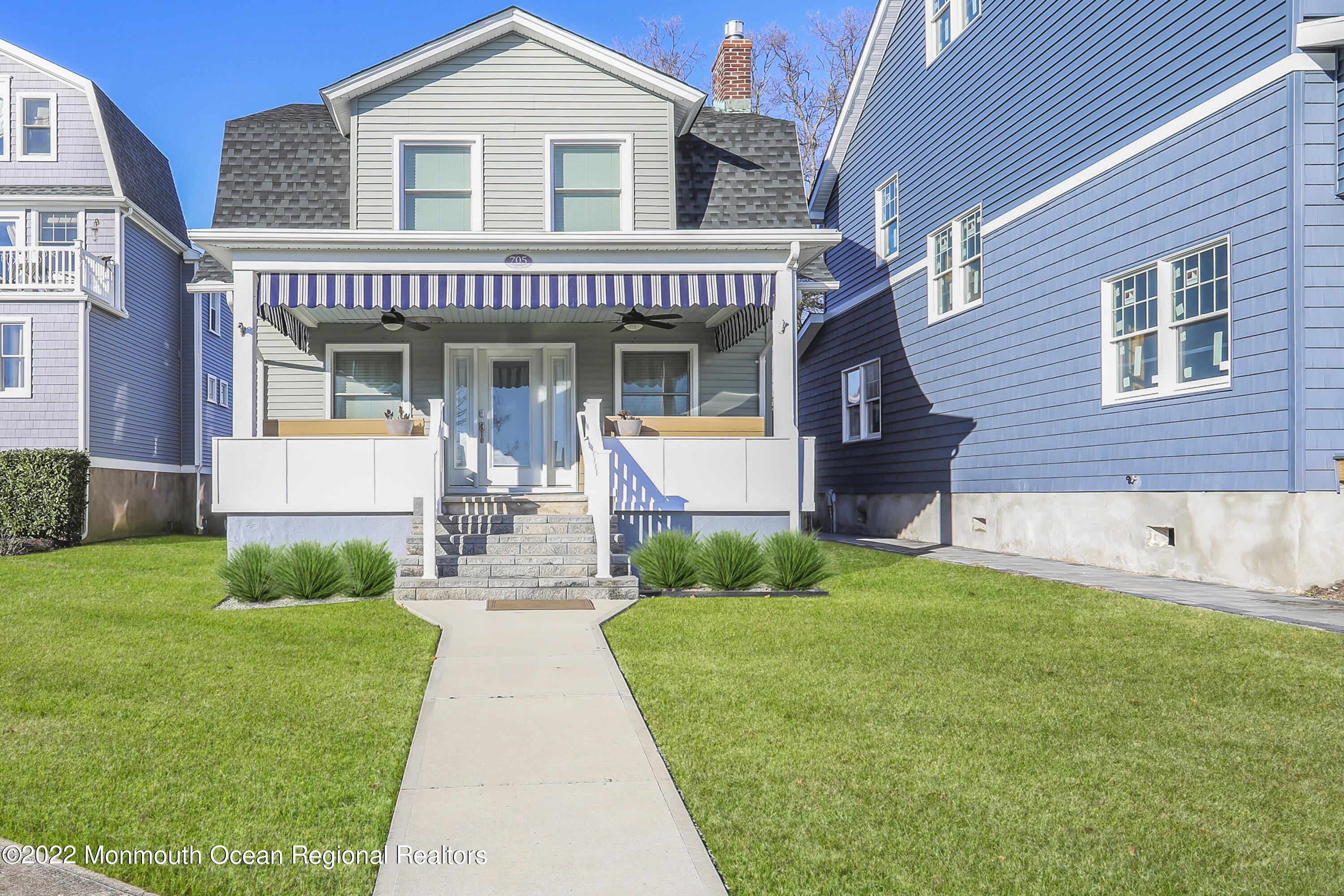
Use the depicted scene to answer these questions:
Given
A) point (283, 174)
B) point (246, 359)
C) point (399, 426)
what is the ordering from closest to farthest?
point (246, 359) → point (399, 426) → point (283, 174)

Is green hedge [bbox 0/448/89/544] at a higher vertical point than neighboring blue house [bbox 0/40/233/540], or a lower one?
lower

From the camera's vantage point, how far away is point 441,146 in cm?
1268

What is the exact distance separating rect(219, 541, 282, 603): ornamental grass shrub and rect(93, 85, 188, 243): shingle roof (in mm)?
13206

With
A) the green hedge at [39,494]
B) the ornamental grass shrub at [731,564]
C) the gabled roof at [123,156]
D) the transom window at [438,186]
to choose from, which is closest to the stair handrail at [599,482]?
the ornamental grass shrub at [731,564]

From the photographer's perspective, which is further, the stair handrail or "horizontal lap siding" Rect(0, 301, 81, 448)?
"horizontal lap siding" Rect(0, 301, 81, 448)

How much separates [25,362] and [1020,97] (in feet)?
58.5

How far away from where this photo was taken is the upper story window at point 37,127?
18.8m

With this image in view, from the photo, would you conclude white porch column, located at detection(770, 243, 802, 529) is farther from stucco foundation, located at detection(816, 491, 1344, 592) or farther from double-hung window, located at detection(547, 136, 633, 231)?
stucco foundation, located at detection(816, 491, 1344, 592)

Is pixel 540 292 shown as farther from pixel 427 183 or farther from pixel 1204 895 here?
pixel 1204 895

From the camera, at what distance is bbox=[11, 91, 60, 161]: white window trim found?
61.4ft

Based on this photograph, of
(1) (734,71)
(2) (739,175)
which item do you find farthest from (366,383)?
(1) (734,71)

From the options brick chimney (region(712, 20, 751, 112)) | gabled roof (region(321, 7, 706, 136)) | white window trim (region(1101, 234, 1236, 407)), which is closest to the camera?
white window trim (region(1101, 234, 1236, 407))

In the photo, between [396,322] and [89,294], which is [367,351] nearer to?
[396,322]

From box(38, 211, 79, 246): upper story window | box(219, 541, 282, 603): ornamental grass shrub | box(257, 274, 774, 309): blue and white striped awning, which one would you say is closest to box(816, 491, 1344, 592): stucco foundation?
box(257, 274, 774, 309): blue and white striped awning
